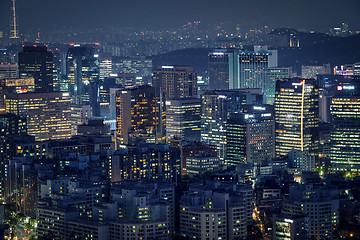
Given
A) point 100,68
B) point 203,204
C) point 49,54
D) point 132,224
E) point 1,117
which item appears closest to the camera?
point 132,224

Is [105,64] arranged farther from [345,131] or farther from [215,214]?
[215,214]

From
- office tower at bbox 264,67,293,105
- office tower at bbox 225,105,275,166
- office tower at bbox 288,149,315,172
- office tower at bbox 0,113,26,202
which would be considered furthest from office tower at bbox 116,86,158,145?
office tower at bbox 264,67,293,105

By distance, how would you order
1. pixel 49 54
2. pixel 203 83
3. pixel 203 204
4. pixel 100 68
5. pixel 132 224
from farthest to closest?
Answer: pixel 100 68 → pixel 203 83 → pixel 49 54 → pixel 203 204 → pixel 132 224

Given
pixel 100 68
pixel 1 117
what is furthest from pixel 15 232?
pixel 100 68

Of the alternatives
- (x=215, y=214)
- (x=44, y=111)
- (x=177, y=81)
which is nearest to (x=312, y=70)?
(x=177, y=81)

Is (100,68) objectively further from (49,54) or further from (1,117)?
(1,117)

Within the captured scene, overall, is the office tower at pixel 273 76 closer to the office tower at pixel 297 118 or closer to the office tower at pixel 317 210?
the office tower at pixel 297 118

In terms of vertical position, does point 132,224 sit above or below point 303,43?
below
